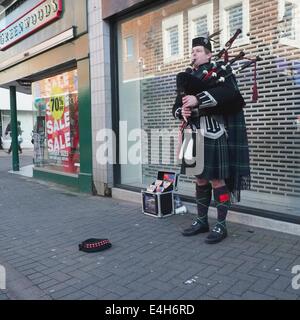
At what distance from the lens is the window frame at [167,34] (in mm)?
6008

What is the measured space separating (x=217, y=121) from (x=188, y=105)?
386 millimetres

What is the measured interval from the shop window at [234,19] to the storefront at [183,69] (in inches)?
0.5

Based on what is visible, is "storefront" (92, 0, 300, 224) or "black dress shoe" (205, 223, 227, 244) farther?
"storefront" (92, 0, 300, 224)

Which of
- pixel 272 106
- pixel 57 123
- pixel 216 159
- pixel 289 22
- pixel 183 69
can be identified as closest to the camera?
pixel 216 159

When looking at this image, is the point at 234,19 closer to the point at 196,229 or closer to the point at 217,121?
the point at 217,121

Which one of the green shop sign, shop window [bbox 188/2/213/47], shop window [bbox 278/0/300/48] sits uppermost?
the green shop sign

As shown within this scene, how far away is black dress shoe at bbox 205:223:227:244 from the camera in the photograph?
398 cm

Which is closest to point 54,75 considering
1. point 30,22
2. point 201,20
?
point 30,22

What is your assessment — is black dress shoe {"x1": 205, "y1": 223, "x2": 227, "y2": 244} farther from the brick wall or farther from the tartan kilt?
the brick wall

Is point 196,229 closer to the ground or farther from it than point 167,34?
closer to the ground

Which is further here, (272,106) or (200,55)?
(272,106)

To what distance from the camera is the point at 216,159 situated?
12.9 ft

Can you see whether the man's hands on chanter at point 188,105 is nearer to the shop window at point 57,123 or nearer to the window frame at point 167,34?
the window frame at point 167,34

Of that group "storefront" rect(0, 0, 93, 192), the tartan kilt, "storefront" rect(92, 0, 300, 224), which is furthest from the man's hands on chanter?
"storefront" rect(0, 0, 93, 192)
